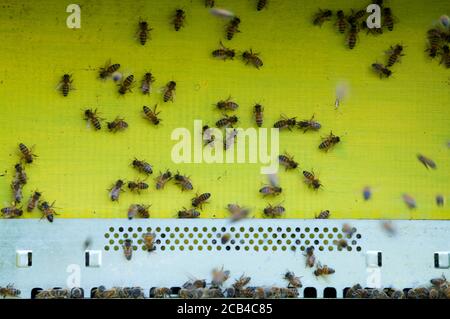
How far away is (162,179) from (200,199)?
15.6 inches

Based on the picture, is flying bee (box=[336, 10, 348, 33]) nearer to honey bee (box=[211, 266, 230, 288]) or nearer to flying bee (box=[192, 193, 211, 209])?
flying bee (box=[192, 193, 211, 209])

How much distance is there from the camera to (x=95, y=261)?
7359 millimetres

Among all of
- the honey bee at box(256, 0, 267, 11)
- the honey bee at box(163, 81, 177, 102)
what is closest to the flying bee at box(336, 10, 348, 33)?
the honey bee at box(256, 0, 267, 11)

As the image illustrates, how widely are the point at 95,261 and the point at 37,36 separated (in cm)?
213

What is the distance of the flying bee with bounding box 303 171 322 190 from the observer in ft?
24.6

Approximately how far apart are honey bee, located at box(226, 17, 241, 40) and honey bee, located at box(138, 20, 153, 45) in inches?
28.3

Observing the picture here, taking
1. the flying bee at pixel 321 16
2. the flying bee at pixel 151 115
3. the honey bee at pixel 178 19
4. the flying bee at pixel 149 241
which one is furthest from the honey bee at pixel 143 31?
the flying bee at pixel 149 241

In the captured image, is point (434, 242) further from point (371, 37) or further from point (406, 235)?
point (371, 37)

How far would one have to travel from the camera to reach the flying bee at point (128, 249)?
736cm

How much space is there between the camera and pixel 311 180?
7.52m

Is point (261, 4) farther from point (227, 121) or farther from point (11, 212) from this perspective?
point (11, 212)

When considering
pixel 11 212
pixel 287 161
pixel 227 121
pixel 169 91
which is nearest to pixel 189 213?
pixel 227 121

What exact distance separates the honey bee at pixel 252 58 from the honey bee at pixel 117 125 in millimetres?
1247

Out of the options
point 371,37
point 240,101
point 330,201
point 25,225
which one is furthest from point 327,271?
point 25,225
